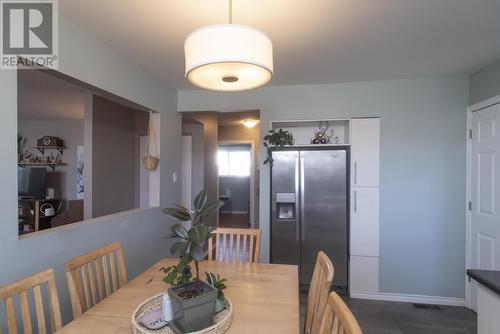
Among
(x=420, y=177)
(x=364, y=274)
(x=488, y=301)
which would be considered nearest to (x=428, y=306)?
(x=364, y=274)

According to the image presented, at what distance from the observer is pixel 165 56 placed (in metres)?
2.57

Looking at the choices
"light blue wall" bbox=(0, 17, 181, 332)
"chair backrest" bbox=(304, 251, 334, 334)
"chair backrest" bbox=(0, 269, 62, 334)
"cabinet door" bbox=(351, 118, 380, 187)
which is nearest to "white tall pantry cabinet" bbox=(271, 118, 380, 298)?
"cabinet door" bbox=(351, 118, 380, 187)

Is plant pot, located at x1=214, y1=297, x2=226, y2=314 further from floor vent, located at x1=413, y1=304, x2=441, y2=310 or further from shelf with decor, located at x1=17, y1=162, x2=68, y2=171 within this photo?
shelf with decor, located at x1=17, y1=162, x2=68, y2=171

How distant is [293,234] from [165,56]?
2.38 meters

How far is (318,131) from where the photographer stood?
12.0 feet

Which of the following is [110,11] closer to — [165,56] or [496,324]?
[165,56]

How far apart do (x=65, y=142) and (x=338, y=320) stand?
6.43 meters

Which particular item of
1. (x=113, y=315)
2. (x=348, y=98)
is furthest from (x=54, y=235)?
(x=348, y=98)

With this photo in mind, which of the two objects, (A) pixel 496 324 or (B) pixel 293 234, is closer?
(A) pixel 496 324

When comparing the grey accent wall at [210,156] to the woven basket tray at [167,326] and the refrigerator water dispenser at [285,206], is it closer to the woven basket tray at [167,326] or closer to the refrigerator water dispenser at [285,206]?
the refrigerator water dispenser at [285,206]

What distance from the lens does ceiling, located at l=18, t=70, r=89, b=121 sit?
3.24 meters

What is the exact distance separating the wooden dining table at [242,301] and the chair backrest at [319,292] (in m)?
0.09

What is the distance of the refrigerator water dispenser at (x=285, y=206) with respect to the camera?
3.36m

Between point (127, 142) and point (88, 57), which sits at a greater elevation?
point (88, 57)
